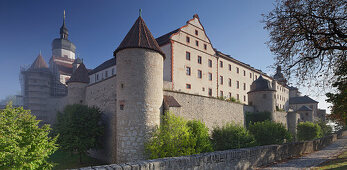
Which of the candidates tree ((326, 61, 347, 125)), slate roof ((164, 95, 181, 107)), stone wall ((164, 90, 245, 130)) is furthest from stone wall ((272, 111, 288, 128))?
tree ((326, 61, 347, 125))

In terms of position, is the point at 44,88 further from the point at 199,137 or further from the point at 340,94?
the point at 340,94

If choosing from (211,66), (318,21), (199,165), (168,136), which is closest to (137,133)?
(168,136)

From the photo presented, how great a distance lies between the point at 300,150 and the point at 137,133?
12.7 meters

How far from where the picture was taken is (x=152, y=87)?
1538cm

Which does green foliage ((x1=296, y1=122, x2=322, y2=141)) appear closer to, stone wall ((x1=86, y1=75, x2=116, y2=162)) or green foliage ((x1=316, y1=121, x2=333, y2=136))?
green foliage ((x1=316, y1=121, x2=333, y2=136))

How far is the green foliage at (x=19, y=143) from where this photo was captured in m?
8.34

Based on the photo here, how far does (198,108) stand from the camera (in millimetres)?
21734

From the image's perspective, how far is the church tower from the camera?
2451 inches

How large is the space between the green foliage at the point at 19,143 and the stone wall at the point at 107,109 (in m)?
8.97

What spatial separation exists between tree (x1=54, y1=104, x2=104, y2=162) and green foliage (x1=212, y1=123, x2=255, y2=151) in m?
11.3

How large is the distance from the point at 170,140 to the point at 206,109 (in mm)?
8979

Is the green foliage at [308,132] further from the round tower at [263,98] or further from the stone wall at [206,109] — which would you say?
the stone wall at [206,109]

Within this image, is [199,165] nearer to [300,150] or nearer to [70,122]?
[300,150]

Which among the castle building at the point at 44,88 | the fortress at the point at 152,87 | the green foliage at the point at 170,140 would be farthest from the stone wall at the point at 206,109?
the castle building at the point at 44,88
